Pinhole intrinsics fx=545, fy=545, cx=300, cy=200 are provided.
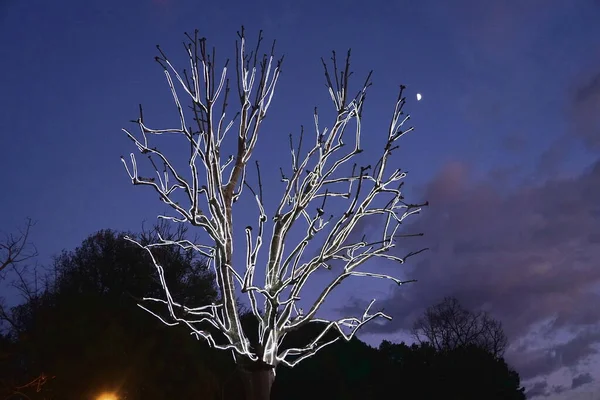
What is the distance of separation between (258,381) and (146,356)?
37.9ft

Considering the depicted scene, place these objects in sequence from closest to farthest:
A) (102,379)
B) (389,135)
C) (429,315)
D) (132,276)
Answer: (389,135) < (102,379) < (132,276) < (429,315)

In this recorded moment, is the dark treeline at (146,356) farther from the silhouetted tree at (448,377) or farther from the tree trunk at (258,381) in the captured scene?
the tree trunk at (258,381)

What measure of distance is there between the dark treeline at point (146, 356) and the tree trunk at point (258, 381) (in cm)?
584

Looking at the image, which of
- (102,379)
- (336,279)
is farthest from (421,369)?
(336,279)

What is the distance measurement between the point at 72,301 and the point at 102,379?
2.25 metres

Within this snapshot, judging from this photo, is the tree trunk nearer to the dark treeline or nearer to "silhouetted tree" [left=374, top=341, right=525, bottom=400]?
the dark treeline

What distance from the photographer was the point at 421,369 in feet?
76.6

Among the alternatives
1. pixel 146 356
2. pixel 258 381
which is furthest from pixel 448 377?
pixel 258 381

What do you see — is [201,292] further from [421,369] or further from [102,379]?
[421,369]

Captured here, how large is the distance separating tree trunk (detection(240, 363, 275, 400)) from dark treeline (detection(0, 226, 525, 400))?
19.2 ft

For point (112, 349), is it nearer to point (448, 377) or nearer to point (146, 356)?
point (146, 356)

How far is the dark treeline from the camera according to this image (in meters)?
13.9

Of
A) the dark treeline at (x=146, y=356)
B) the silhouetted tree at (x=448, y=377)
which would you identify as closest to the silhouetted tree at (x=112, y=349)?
the dark treeline at (x=146, y=356)

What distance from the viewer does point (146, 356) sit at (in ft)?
48.6
